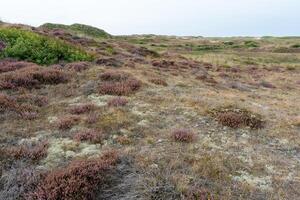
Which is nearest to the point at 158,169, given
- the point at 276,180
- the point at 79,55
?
the point at 276,180

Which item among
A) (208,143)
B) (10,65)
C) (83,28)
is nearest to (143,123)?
(208,143)

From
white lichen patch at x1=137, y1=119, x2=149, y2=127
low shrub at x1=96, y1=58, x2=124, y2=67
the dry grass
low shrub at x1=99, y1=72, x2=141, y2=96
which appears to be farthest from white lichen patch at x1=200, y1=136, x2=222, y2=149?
low shrub at x1=96, y1=58, x2=124, y2=67

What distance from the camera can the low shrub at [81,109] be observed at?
13.7 m

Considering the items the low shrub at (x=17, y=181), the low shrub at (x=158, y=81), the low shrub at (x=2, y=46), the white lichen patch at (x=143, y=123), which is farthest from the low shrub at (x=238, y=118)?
the low shrub at (x=2, y=46)

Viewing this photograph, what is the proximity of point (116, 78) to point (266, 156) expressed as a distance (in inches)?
358

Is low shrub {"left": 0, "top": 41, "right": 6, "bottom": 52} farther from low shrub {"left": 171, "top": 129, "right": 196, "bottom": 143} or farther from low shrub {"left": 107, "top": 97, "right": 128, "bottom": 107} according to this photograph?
low shrub {"left": 171, "top": 129, "right": 196, "bottom": 143}

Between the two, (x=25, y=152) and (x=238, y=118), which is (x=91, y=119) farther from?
(x=238, y=118)

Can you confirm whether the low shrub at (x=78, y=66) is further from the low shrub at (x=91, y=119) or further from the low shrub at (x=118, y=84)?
the low shrub at (x=91, y=119)

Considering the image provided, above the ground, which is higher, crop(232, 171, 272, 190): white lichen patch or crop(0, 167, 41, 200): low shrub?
crop(0, 167, 41, 200): low shrub

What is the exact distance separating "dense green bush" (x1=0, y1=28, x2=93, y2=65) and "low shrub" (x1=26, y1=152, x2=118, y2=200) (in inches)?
537

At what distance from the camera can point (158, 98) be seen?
16.1m

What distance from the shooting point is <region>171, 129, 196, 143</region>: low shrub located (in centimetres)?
1152

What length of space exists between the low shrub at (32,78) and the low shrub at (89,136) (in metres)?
5.98

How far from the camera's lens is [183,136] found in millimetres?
11625
